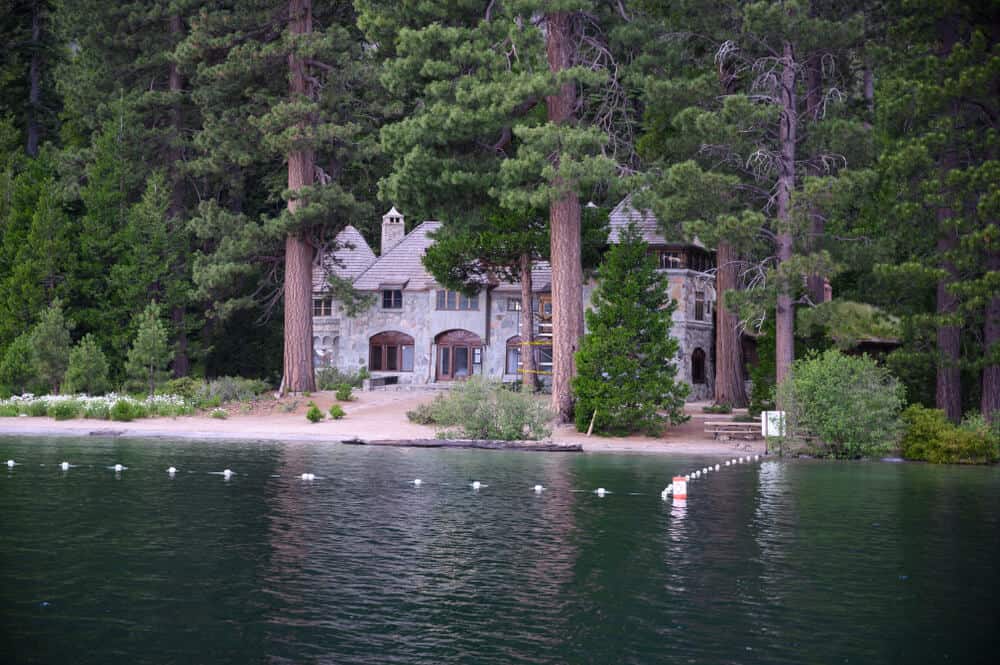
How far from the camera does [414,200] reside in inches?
1470

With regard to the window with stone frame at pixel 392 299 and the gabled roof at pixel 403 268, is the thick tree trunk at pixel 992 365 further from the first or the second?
the window with stone frame at pixel 392 299

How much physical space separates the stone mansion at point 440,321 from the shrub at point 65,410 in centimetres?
1416

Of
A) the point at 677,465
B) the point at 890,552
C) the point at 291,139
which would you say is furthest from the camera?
the point at 291,139

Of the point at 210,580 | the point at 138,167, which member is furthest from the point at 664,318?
the point at 138,167

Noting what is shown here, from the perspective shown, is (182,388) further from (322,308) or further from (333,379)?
(322,308)

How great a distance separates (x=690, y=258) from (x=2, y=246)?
104 ft

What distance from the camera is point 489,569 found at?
14.1 meters

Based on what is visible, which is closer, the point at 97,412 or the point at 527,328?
the point at 97,412

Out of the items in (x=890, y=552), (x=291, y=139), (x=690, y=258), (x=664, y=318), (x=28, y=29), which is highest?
(x=28, y=29)

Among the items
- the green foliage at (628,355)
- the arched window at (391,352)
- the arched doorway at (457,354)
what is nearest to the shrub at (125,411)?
the green foliage at (628,355)

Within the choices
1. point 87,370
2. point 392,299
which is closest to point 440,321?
point 392,299

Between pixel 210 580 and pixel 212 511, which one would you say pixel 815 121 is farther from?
pixel 210 580

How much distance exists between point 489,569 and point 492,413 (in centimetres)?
1892

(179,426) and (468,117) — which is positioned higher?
(468,117)
